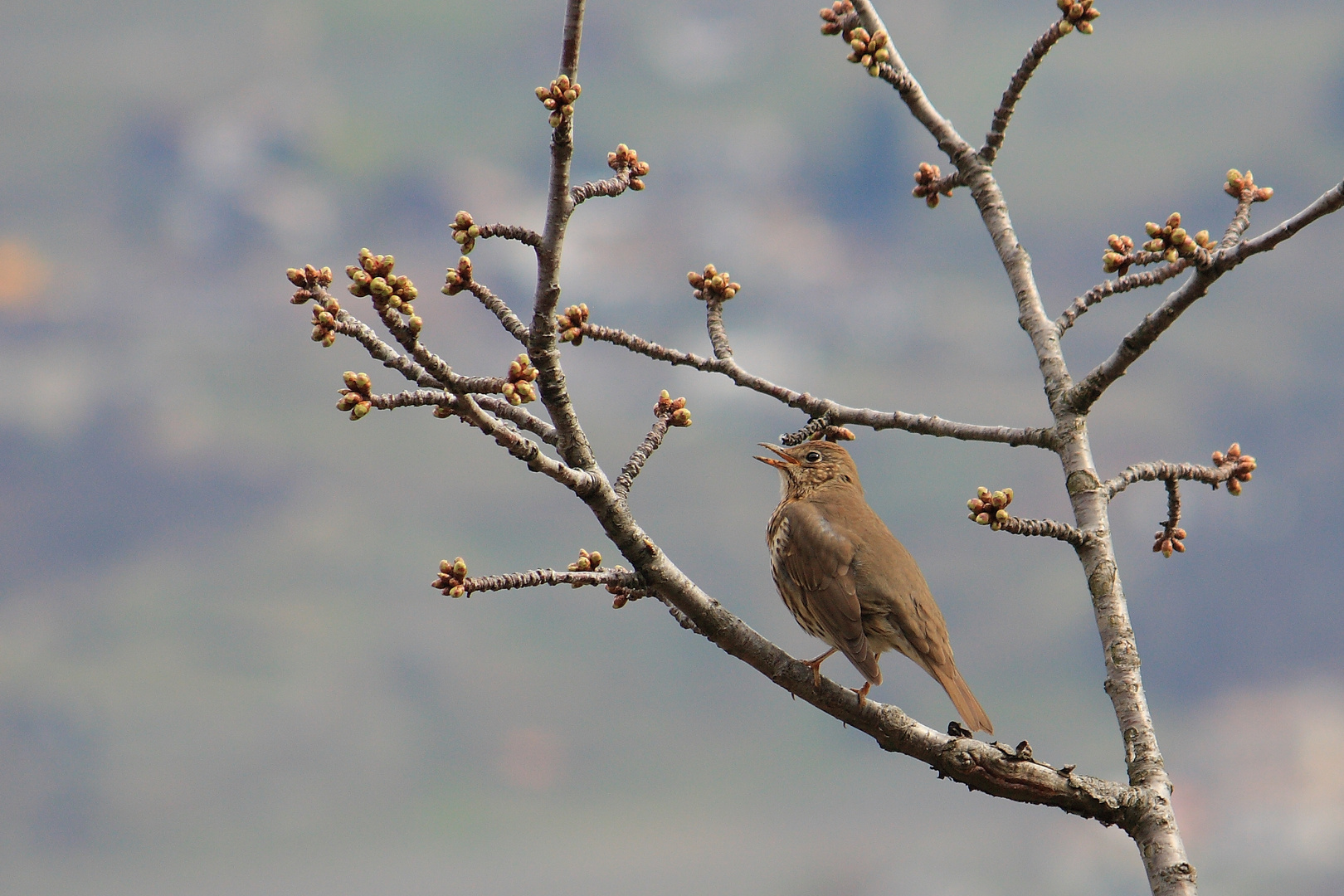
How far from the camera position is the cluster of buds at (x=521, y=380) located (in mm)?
5188

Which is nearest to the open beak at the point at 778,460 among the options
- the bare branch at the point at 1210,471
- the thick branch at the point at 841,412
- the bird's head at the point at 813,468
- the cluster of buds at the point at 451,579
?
the bird's head at the point at 813,468

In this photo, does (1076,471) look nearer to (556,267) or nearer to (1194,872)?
(1194,872)

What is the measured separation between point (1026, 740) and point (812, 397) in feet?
9.65

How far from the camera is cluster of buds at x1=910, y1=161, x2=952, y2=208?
9.34m

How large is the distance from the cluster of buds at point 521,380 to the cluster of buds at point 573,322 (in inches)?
65.5

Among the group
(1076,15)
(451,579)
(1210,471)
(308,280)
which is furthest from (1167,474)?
(308,280)

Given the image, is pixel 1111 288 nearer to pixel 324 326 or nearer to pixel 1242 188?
pixel 1242 188

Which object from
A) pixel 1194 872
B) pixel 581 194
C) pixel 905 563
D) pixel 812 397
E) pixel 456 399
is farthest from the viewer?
pixel 905 563

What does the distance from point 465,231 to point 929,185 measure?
5.46 metres

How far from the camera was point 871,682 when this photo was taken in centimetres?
763

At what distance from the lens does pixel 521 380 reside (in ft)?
17.2

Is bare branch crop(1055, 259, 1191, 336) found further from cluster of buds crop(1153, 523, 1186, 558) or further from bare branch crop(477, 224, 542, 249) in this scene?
bare branch crop(477, 224, 542, 249)

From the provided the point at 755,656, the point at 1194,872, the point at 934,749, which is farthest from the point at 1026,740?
the point at 755,656

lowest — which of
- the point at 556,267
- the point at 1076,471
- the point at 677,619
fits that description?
the point at 677,619
